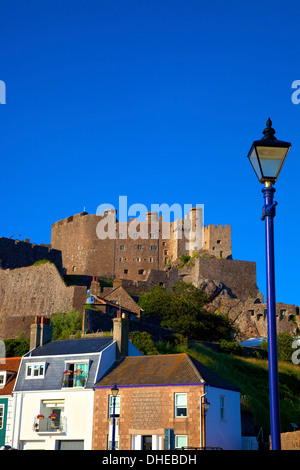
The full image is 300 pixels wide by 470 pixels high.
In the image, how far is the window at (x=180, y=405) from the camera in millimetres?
32562

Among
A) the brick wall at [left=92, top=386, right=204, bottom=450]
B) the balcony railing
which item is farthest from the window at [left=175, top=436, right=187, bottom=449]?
the balcony railing

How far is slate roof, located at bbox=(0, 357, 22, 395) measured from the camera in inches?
1486

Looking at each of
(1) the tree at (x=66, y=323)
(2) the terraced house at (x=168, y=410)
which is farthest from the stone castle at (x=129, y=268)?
(2) the terraced house at (x=168, y=410)

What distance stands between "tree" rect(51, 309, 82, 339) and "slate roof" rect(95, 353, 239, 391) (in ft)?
43.9

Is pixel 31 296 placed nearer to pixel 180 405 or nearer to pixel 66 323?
pixel 66 323

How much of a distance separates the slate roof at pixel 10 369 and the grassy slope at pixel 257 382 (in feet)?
43.8

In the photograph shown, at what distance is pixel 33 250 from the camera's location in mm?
74188

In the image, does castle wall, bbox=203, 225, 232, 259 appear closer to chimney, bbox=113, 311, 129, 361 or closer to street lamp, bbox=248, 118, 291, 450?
chimney, bbox=113, 311, 129, 361

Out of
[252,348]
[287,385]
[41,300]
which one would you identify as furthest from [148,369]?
[41,300]

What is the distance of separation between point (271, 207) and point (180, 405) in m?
24.2

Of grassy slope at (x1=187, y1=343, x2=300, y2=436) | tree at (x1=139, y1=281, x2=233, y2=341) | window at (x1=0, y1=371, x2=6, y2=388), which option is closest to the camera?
window at (x1=0, y1=371, x2=6, y2=388)

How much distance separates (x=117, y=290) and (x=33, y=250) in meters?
20.2

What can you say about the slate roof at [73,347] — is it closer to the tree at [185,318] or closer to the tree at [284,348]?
the tree at [185,318]

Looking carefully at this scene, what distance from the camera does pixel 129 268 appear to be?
96375mm
